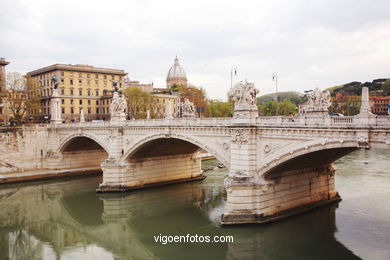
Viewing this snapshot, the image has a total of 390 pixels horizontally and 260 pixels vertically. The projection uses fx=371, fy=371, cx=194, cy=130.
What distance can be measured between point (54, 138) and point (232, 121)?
1074 inches

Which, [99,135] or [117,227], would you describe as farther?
[99,135]

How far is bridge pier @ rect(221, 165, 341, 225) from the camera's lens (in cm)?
1958

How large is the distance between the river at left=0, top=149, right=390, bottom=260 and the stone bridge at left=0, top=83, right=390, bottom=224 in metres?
1.09

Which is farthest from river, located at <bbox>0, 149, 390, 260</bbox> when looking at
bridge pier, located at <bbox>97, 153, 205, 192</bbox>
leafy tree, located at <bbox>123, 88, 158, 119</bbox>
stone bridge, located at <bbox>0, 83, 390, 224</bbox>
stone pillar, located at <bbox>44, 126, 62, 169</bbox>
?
leafy tree, located at <bbox>123, 88, 158, 119</bbox>

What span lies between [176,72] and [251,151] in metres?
95.4

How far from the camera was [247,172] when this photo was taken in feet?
64.9

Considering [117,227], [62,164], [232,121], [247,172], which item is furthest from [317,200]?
[62,164]

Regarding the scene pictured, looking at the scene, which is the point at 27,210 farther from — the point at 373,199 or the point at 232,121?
the point at 373,199

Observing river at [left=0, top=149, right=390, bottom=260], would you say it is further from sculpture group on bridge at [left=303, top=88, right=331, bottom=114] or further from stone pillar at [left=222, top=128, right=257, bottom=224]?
sculpture group on bridge at [left=303, top=88, right=331, bottom=114]

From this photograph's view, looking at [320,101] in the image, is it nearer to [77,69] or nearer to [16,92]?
[16,92]

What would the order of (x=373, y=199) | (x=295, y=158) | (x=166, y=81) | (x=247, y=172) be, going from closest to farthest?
1. (x=295, y=158)
2. (x=247, y=172)
3. (x=373, y=199)
4. (x=166, y=81)

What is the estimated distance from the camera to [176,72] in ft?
371

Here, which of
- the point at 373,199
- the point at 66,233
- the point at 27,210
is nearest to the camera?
the point at 66,233

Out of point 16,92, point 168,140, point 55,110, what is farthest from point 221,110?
point 168,140
